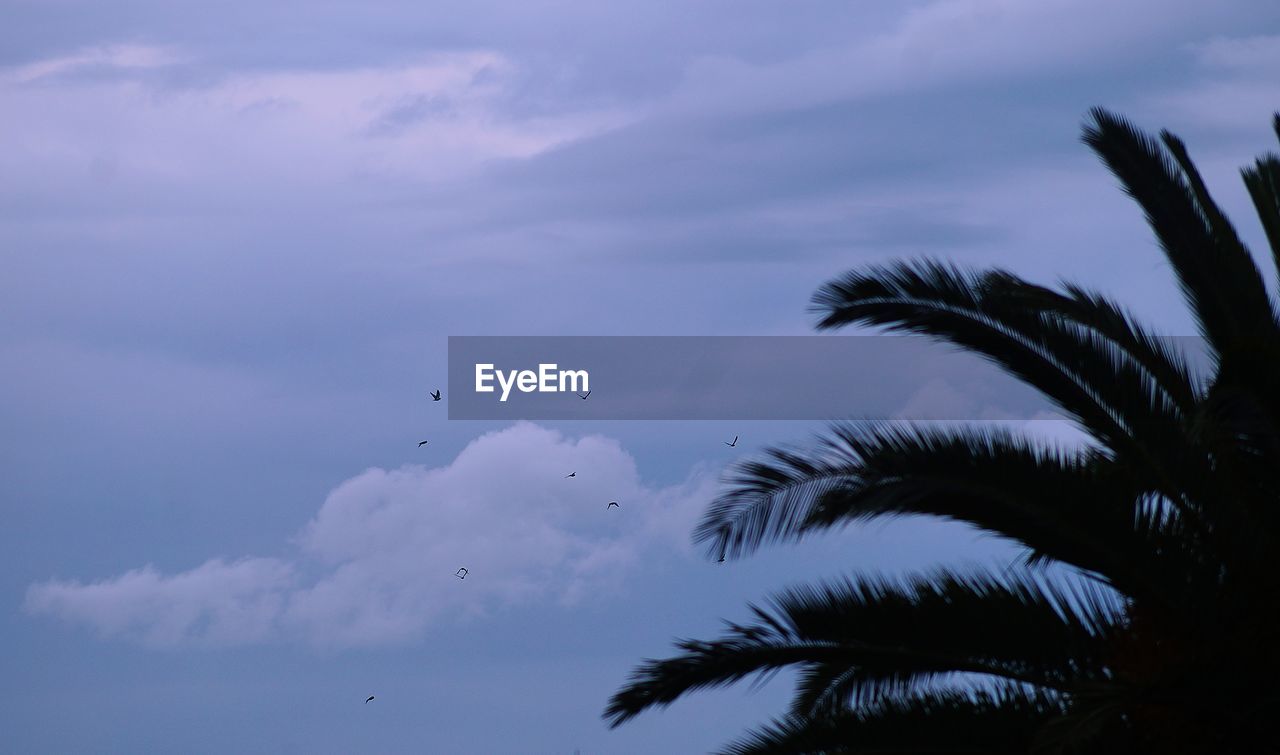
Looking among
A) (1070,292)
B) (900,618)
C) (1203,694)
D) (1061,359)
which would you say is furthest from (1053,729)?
(1070,292)

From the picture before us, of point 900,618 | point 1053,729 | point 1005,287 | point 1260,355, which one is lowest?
point 1053,729

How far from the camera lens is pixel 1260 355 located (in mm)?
8547

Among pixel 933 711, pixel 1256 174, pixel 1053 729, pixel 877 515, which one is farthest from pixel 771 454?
pixel 1256 174

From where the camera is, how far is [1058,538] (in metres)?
8.38

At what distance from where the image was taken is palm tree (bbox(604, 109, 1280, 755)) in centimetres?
811

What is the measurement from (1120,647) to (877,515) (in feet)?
5.26

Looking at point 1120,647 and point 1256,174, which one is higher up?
point 1256,174

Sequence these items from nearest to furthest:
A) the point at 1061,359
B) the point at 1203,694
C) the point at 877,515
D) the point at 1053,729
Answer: the point at 1053,729
the point at 1203,694
the point at 877,515
the point at 1061,359

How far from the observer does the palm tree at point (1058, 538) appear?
811 cm

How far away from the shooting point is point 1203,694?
775 cm

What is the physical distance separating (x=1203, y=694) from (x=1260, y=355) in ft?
6.69

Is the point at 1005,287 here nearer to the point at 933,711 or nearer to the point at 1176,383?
the point at 1176,383

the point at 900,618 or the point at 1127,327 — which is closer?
the point at 900,618

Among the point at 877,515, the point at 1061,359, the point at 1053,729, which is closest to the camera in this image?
the point at 1053,729
